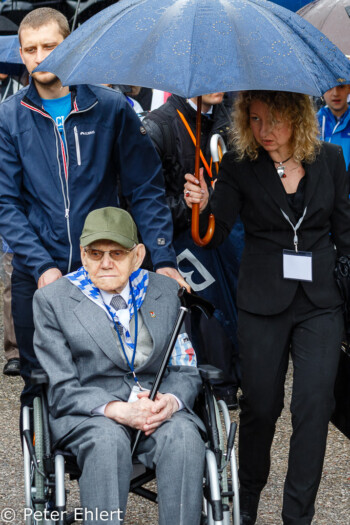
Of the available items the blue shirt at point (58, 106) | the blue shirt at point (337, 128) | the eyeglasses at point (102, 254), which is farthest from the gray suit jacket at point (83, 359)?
the blue shirt at point (337, 128)

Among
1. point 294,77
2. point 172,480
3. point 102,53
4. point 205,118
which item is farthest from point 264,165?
point 205,118

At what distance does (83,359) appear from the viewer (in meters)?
3.62

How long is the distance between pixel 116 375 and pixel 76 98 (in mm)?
1246

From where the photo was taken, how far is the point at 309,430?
12.2 feet

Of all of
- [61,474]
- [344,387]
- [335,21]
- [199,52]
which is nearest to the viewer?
[61,474]

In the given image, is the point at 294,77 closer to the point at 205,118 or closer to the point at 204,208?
the point at 204,208

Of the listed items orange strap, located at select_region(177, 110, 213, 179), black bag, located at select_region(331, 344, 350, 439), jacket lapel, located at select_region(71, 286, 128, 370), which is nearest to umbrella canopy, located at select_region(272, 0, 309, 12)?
orange strap, located at select_region(177, 110, 213, 179)

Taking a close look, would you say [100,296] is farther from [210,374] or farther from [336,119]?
[336,119]

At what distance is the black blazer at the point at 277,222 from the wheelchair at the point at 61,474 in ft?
1.48

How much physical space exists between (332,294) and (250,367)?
44cm

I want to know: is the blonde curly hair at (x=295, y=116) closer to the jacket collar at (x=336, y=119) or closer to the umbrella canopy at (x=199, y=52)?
the umbrella canopy at (x=199, y=52)

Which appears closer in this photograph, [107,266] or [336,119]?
[107,266]

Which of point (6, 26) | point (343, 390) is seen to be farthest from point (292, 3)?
point (343, 390)

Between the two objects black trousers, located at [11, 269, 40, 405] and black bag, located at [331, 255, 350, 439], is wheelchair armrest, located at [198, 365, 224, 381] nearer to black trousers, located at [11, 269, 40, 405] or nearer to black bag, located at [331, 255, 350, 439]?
black bag, located at [331, 255, 350, 439]
